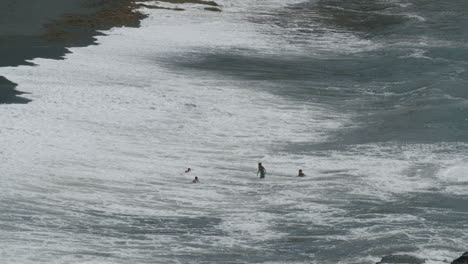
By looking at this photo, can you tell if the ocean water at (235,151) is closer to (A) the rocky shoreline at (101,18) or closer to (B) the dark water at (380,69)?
(B) the dark water at (380,69)

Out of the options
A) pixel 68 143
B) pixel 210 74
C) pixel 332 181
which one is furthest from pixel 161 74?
pixel 332 181

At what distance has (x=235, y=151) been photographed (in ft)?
128

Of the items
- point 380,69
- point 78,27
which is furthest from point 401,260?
point 78,27

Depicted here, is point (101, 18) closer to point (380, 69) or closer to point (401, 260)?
point (380, 69)

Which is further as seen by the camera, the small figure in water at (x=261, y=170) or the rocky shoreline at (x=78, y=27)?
the rocky shoreline at (x=78, y=27)

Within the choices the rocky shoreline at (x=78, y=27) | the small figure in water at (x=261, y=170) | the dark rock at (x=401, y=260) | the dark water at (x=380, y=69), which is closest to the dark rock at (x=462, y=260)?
the dark rock at (x=401, y=260)

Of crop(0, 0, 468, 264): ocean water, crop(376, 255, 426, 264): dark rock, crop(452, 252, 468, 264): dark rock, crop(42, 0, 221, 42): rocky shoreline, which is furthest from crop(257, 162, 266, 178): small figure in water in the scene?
crop(42, 0, 221, 42): rocky shoreline

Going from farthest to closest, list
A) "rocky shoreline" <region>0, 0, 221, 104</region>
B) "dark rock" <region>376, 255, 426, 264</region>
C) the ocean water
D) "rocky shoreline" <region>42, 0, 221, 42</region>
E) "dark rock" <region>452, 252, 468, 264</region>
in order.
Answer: "rocky shoreline" <region>42, 0, 221, 42</region>, "rocky shoreline" <region>0, 0, 221, 104</region>, the ocean water, "dark rock" <region>376, 255, 426, 264</region>, "dark rock" <region>452, 252, 468, 264</region>

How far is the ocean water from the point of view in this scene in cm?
2794

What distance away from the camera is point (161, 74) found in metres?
53.4

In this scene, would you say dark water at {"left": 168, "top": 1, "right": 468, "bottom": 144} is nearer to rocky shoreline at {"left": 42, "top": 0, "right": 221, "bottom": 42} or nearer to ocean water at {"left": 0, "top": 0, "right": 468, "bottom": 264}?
ocean water at {"left": 0, "top": 0, "right": 468, "bottom": 264}

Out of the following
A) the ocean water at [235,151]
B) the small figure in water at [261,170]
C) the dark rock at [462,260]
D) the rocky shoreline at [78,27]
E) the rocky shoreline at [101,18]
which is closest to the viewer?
the dark rock at [462,260]

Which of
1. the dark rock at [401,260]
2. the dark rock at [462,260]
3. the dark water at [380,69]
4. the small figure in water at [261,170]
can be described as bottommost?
the dark water at [380,69]

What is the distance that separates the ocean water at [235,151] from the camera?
27938mm
